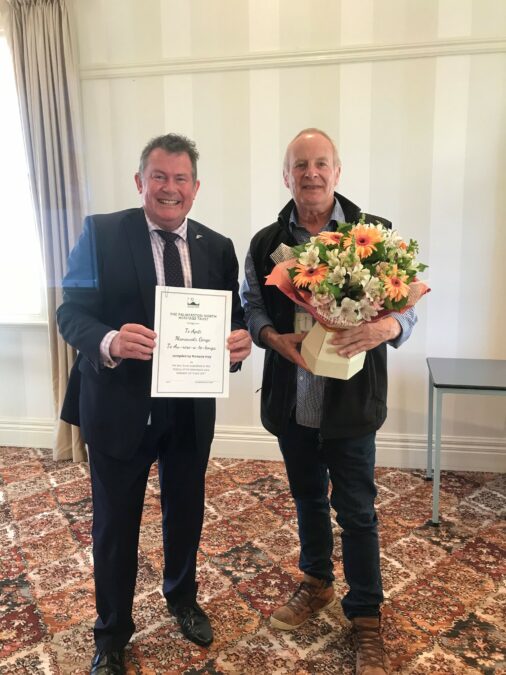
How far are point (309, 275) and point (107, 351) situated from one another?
60 cm

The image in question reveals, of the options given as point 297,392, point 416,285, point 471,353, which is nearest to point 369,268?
point 416,285

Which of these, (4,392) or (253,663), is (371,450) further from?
(4,392)

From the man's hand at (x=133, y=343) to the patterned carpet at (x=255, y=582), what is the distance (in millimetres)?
1077

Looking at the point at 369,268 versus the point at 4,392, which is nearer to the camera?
the point at 369,268

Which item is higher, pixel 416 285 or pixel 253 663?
pixel 416 285

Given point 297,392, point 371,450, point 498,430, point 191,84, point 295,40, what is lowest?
point 498,430

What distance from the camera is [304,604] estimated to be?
2.04m

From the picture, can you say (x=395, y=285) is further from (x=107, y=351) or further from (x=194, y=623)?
(x=194, y=623)

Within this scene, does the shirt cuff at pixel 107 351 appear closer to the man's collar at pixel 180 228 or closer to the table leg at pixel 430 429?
the man's collar at pixel 180 228

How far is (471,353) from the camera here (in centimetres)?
341

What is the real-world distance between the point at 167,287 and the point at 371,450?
0.83m

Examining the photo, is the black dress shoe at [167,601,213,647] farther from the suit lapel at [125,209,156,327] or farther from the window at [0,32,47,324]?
the window at [0,32,47,324]

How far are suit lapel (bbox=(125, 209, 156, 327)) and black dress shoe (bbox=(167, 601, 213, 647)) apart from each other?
1.08 m

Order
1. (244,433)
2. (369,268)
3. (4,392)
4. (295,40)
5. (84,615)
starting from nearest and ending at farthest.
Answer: (369,268) → (84,615) → (295,40) → (244,433) → (4,392)
